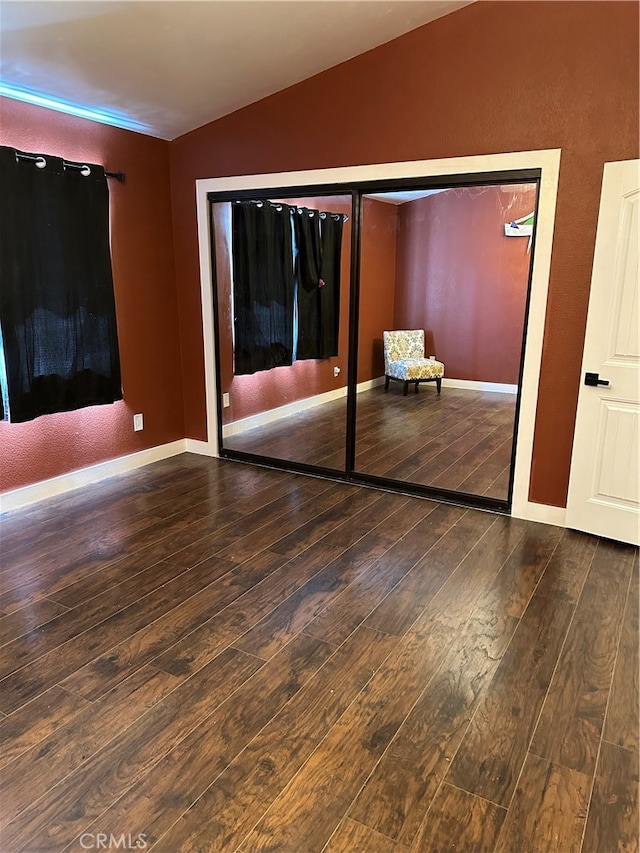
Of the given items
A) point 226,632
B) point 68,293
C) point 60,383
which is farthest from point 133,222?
point 226,632

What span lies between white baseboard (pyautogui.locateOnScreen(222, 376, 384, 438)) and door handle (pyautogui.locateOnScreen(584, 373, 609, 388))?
188cm

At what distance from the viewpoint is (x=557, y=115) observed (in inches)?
118

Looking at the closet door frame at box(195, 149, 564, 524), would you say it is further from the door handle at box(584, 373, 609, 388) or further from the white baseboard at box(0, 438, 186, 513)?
the white baseboard at box(0, 438, 186, 513)

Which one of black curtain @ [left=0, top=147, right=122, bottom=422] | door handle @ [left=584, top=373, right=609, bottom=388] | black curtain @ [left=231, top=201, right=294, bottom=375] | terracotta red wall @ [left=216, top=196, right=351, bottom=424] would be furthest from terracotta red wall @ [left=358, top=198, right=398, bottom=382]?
black curtain @ [left=0, top=147, right=122, bottom=422]

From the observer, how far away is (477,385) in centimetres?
465

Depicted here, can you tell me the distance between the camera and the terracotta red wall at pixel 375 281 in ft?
13.5

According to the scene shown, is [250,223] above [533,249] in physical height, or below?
above

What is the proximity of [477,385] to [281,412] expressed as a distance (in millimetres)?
1680

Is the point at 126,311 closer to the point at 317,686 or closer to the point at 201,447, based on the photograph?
the point at 201,447

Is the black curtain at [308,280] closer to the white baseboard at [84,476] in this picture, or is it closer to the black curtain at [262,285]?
the black curtain at [262,285]

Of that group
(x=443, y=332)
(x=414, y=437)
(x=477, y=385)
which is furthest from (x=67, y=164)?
Answer: (x=477, y=385)

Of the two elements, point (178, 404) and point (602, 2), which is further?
point (178, 404)

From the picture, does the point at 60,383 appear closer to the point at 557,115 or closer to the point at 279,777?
the point at 279,777

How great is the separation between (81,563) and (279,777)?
1.73 m
